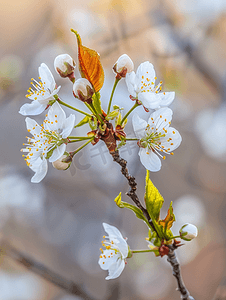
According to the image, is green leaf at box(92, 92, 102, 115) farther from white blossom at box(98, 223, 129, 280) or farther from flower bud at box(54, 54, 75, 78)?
white blossom at box(98, 223, 129, 280)

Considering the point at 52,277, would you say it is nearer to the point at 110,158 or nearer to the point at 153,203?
the point at 110,158

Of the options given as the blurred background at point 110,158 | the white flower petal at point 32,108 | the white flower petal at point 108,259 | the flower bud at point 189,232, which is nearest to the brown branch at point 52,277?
the blurred background at point 110,158

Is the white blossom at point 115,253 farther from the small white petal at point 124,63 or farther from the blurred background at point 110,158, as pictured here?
the blurred background at point 110,158

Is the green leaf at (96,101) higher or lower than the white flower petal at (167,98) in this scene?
lower

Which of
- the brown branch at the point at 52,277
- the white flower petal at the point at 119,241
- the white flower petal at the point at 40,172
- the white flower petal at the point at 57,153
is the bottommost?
the brown branch at the point at 52,277

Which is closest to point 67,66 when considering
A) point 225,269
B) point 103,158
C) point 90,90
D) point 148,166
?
point 90,90

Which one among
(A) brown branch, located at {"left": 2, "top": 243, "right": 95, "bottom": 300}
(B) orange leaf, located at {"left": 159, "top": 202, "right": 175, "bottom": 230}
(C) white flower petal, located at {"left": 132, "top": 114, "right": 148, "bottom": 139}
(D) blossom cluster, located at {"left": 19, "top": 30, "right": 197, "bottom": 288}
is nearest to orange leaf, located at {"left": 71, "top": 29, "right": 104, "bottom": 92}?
(D) blossom cluster, located at {"left": 19, "top": 30, "right": 197, "bottom": 288}

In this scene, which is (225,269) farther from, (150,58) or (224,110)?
(150,58)
